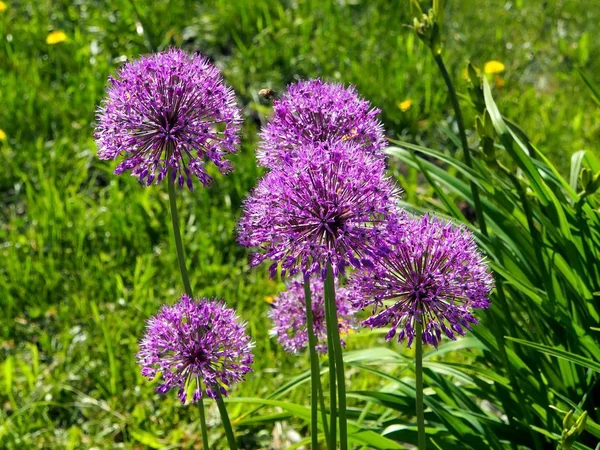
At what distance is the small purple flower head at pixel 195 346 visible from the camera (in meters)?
1.93

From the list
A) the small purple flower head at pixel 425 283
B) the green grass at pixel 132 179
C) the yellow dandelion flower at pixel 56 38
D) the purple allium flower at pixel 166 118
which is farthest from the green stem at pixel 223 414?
the yellow dandelion flower at pixel 56 38

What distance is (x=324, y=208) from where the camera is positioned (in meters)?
1.72

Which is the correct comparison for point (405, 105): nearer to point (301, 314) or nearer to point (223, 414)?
point (301, 314)

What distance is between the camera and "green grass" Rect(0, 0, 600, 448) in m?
3.80

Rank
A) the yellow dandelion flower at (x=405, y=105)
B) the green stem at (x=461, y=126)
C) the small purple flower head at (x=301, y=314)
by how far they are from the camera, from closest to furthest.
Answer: the green stem at (x=461, y=126), the small purple flower head at (x=301, y=314), the yellow dandelion flower at (x=405, y=105)

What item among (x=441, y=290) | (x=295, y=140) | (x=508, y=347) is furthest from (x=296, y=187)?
(x=508, y=347)

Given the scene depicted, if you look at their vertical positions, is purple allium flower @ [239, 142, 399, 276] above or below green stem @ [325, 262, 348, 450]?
above

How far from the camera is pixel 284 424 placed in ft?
12.1

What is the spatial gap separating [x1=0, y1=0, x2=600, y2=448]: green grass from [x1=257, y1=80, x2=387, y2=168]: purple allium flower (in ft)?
5.87

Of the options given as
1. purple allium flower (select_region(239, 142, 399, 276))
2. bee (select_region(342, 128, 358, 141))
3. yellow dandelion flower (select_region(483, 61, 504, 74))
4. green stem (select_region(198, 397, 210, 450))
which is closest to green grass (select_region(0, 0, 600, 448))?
yellow dandelion flower (select_region(483, 61, 504, 74))

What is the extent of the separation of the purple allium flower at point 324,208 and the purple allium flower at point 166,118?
10.2 inches

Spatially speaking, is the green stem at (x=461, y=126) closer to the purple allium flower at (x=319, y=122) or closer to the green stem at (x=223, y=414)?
the purple allium flower at (x=319, y=122)

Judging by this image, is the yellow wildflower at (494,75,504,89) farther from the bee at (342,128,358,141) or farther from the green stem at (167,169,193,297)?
the green stem at (167,169,193,297)

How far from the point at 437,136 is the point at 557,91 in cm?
124
